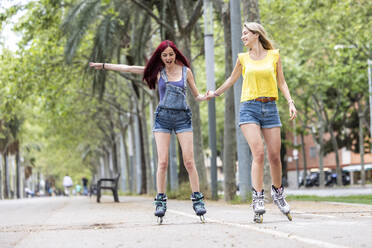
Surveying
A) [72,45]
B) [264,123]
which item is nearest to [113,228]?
[264,123]

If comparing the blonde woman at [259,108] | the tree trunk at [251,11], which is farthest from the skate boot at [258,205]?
the tree trunk at [251,11]

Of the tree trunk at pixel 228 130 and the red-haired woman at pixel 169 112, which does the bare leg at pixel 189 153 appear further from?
the tree trunk at pixel 228 130

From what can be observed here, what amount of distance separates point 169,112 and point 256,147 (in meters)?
1.15

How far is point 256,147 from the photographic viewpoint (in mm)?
7043

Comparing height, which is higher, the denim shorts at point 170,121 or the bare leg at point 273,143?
the denim shorts at point 170,121

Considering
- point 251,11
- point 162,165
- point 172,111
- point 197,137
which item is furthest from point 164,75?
point 197,137

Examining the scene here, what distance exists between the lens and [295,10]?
79.3ft

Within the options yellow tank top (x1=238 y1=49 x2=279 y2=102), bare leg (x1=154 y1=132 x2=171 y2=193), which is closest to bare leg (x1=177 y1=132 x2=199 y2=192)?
bare leg (x1=154 y1=132 x2=171 y2=193)

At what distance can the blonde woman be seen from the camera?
7.04 metres

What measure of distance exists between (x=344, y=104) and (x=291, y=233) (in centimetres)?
3553

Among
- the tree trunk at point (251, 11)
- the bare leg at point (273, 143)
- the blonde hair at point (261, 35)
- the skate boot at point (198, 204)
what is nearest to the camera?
the bare leg at point (273, 143)

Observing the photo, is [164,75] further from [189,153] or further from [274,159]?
→ [274,159]

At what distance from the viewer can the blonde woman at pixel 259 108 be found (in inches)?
277

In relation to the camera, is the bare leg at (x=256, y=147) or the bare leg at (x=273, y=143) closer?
the bare leg at (x=256, y=147)
